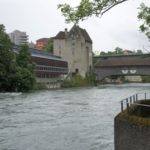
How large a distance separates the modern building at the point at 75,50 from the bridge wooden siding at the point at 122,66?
16.9 feet

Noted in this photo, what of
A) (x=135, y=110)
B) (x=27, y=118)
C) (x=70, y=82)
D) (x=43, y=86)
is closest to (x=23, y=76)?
(x=43, y=86)

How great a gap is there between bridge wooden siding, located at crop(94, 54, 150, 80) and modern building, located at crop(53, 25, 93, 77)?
514 cm

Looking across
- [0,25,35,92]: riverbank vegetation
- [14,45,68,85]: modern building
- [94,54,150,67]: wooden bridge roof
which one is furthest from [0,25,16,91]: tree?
[94,54,150,67]: wooden bridge roof

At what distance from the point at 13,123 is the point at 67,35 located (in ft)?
276

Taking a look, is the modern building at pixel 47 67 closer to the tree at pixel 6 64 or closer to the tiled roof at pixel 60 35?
the tiled roof at pixel 60 35

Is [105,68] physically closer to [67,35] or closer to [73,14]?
[67,35]

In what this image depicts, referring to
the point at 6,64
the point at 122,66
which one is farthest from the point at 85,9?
the point at 122,66

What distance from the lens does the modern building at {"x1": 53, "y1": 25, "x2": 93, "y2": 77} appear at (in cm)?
10200

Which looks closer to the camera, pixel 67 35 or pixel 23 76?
pixel 23 76

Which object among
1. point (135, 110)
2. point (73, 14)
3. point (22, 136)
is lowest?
point (22, 136)

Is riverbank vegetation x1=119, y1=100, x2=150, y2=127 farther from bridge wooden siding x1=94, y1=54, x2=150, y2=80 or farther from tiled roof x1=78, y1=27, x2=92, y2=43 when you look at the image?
tiled roof x1=78, y1=27, x2=92, y2=43

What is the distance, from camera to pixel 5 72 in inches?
2174

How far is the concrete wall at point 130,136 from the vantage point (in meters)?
7.62

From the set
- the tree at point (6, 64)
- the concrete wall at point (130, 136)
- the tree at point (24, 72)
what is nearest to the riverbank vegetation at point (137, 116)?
the concrete wall at point (130, 136)
